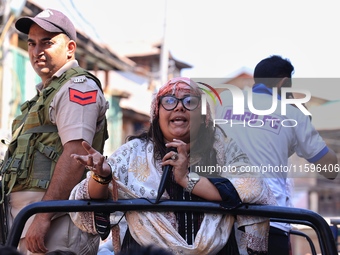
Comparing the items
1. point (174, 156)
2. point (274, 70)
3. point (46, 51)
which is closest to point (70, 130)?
point (46, 51)

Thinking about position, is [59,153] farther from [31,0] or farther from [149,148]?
[31,0]

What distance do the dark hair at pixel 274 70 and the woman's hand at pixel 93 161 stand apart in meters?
1.61

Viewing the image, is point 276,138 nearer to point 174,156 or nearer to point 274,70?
point 274,70

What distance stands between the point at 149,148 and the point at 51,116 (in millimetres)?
580

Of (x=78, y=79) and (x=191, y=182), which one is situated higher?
(x=78, y=79)

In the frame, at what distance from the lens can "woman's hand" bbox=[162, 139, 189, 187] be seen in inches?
98.4

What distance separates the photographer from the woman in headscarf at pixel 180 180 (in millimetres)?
2451

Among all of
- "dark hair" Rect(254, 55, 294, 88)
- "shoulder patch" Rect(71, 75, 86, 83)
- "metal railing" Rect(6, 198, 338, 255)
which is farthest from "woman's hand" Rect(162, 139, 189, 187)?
"dark hair" Rect(254, 55, 294, 88)

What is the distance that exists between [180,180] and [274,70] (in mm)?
1442

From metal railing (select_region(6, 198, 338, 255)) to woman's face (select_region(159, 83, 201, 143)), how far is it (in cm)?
47

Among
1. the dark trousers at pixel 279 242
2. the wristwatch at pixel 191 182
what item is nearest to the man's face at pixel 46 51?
the wristwatch at pixel 191 182

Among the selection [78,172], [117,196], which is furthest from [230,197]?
[78,172]

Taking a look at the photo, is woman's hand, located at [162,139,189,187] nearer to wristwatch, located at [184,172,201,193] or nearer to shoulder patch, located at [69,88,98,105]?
wristwatch, located at [184,172,201,193]

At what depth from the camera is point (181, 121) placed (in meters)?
2.76
